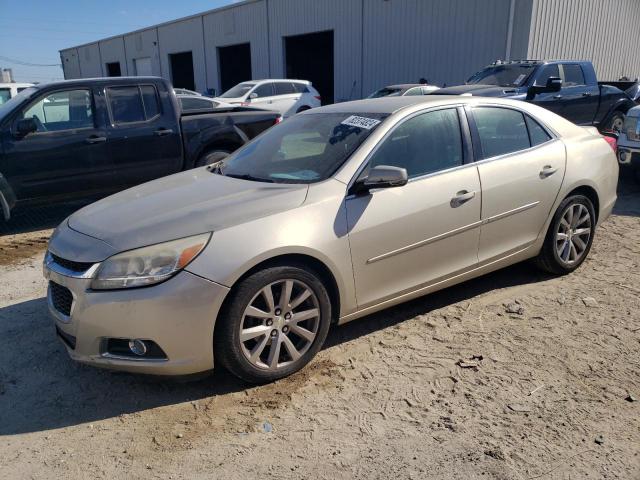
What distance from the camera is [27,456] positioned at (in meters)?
2.62

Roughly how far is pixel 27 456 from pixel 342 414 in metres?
1.59

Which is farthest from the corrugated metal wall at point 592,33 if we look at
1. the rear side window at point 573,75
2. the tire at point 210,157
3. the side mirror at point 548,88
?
the tire at point 210,157

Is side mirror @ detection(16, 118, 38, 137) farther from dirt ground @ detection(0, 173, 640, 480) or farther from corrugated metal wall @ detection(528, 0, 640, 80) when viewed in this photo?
corrugated metal wall @ detection(528, 0, 640, 80)

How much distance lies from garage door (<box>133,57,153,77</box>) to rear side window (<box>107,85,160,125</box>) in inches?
1295

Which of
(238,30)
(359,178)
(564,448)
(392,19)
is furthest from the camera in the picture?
(238,30)

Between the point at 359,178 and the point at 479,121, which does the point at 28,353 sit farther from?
the point at 479,121

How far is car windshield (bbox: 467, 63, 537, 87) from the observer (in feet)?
35.1

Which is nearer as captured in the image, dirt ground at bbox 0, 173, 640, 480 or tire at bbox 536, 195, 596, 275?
dirt ground at bbox 0, 173, 640, 480

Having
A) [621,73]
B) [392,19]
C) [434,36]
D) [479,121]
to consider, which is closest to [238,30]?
[392,19]

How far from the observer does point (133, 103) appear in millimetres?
6988

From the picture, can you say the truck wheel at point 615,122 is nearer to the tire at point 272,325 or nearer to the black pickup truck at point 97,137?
the black pickup truck at point 97,137

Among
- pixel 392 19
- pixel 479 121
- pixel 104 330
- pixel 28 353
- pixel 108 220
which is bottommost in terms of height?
pixel 28 353

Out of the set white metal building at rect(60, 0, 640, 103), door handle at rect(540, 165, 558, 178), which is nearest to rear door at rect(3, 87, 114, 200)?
door handle at rect(540, 165, 558, 178)

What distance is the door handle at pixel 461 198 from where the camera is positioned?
367cm
